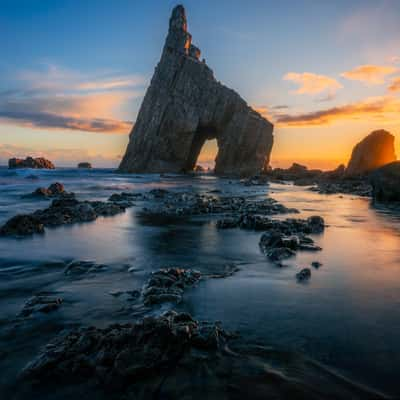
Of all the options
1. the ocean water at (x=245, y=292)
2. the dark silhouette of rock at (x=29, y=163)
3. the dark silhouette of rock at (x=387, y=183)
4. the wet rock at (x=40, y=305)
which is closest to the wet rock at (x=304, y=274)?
the ocean water at (x=245, y=292)

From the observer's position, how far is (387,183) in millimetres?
19391

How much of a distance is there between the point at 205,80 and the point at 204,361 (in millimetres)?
70196

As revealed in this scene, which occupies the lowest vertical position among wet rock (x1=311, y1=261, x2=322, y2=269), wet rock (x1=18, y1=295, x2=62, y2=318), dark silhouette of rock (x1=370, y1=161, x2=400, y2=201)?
wet rock (x1=18, y1=295, x2=62, y2=318)

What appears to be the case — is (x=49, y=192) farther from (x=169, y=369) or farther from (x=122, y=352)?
(x=169, y=369)

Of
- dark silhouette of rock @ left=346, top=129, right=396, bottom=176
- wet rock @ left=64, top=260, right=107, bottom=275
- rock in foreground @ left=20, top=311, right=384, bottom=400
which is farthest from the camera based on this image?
dark silhouette of rock @ left=346, top=129, right=396, bottom=176

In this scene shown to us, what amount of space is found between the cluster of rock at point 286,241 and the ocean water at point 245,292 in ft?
0.73

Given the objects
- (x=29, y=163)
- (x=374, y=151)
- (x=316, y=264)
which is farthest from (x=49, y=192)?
(x=29, y=163)

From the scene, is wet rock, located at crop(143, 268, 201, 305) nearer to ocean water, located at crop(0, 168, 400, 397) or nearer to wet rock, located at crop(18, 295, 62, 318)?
ocean water, located at crop(0, 168, 400, 397)

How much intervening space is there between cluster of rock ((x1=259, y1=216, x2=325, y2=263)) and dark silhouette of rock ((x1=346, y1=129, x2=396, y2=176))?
2080 inches

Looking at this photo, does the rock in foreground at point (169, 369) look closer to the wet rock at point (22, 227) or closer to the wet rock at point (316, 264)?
the wet rock at point (316, 264)

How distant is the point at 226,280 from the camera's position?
16.8ft

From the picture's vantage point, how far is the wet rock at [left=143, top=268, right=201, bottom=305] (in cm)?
423

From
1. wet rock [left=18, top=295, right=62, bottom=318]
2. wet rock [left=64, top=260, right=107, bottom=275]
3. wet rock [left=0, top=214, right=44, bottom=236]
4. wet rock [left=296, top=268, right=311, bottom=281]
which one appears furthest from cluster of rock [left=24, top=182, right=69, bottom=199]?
wet rock [left=296, top=268, right=311, bottom=281]

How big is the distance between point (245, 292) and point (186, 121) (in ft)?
209
